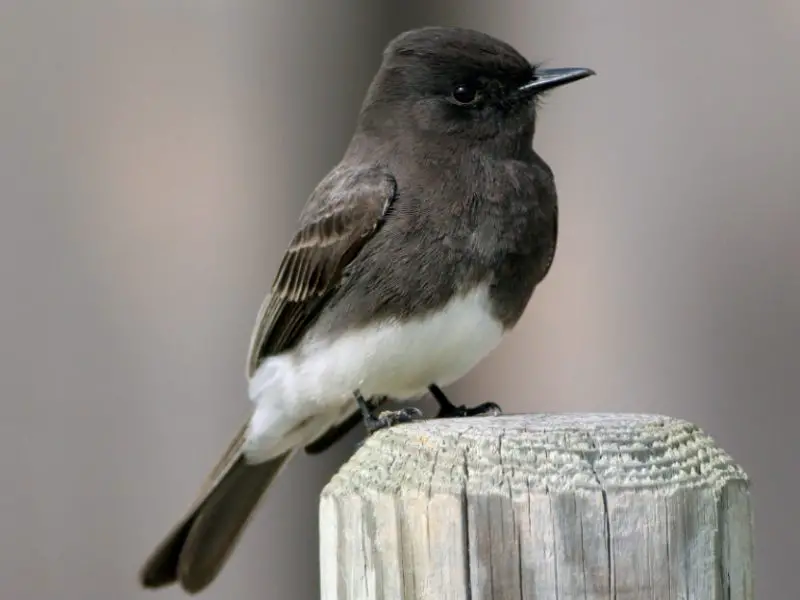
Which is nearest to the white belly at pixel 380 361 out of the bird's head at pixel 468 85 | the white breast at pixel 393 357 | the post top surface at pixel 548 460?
the white breast at pixel 393 357

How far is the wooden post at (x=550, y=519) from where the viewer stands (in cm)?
114

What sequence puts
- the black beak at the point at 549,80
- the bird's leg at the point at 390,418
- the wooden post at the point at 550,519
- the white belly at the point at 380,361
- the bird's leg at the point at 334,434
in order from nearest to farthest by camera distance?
the wooden post at the point at 550,519 → the bird's leg at the point at 390,418 → the white belly at the point at 380,361 → the black beak at the point at 549,80 → the bird's leg at the point at 334,434

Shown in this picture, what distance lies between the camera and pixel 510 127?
2348mm

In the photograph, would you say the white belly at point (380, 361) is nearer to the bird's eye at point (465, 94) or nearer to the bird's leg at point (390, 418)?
the bird's leg at point (390, 418)

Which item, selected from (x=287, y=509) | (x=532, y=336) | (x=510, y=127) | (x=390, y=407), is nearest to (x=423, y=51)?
(x=510, y=127)

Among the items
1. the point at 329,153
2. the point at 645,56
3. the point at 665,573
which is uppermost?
the point at 645,56

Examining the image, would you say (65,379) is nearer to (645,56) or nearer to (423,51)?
(423,51)

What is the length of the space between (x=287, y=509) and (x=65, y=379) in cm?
79

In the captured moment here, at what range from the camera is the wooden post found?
114cm

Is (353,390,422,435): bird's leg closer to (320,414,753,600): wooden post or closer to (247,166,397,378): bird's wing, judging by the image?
(247,166,397,378): bird's wing

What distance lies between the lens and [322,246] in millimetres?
2311

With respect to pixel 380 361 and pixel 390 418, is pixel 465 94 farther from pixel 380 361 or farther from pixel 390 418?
pixel 390 418

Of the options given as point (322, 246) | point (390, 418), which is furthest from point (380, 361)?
point (322, 246)

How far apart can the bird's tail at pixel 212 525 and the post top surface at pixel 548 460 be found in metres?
1.16
